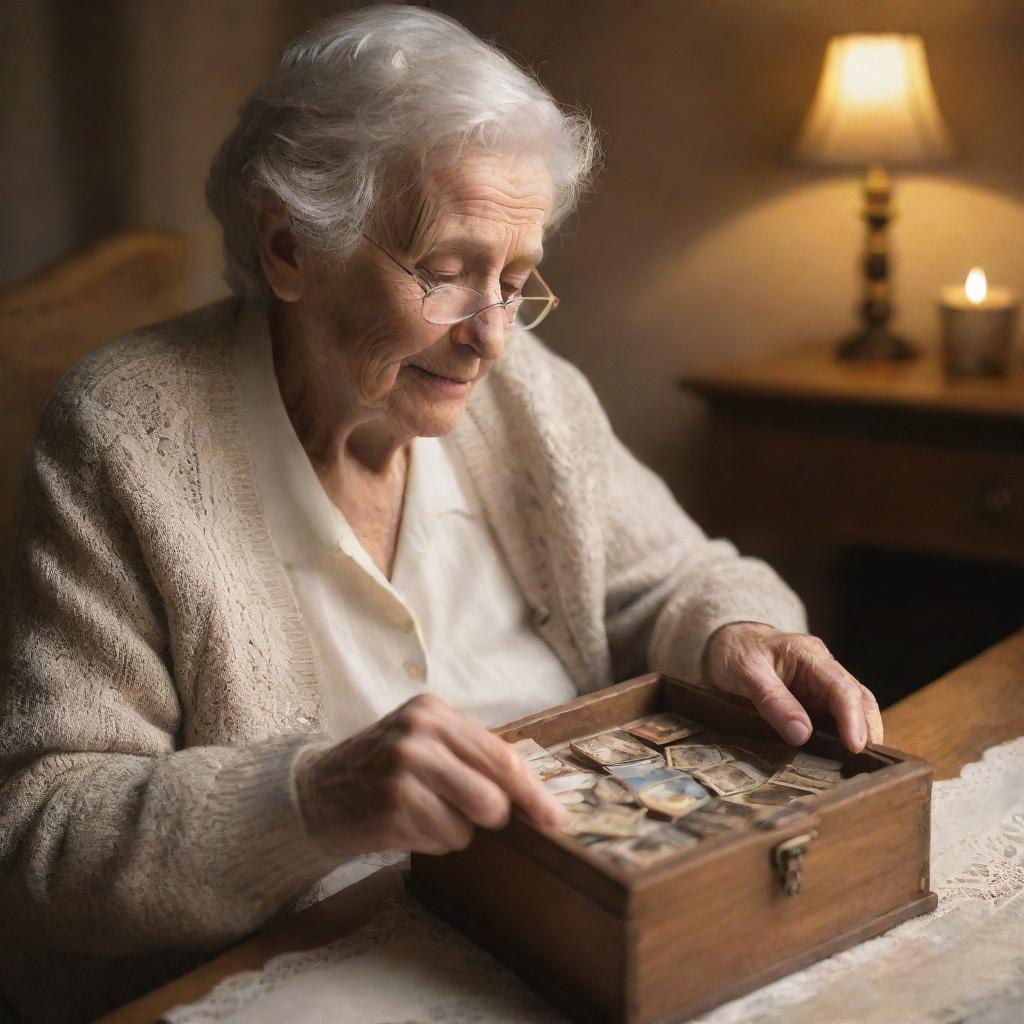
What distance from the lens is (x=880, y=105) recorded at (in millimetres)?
2570

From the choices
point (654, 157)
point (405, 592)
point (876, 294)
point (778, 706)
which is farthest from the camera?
point (654, 157)

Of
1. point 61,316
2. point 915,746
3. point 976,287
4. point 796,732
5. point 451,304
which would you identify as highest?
point 451,304

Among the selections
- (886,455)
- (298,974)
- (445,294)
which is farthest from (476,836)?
(886,455)

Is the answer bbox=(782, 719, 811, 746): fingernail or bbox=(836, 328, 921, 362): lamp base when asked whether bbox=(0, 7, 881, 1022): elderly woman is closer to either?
bbox=(782, 719, 811, 746): fingernail

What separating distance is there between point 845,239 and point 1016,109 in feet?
1.39

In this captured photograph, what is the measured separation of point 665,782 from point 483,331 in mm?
528

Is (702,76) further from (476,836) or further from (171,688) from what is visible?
(476,836)

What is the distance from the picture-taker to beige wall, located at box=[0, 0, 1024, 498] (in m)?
2.50

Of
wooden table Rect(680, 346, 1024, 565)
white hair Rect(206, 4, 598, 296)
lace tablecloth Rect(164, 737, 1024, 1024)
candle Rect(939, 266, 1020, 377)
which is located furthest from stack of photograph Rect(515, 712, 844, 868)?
candle Rect(939, 266, 1020, 377)

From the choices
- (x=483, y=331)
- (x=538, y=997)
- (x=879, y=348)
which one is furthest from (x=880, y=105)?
(x=538, y=997)

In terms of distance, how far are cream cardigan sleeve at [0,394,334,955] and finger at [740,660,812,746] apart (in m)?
0.40

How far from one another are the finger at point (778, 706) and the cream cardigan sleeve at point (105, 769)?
0.40 m

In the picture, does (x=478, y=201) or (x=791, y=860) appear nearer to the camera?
(x=791, y=860)

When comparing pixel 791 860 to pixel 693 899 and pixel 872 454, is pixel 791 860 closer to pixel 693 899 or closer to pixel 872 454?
pixel 693 899
